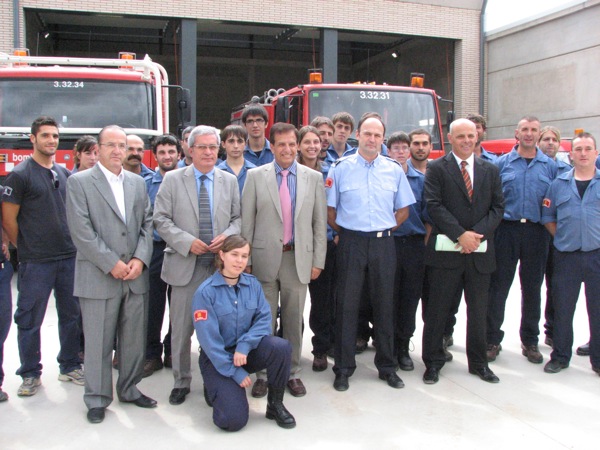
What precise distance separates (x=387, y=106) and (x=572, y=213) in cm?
464

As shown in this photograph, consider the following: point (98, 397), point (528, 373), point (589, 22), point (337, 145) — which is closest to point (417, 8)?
point (589, 22)

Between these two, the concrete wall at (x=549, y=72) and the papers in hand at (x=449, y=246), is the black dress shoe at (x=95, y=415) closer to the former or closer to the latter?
the papers in hand at (x=449, y=246)

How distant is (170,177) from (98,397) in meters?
1.59

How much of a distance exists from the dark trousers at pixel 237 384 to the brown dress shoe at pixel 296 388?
546 mm

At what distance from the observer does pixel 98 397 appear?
4203mm

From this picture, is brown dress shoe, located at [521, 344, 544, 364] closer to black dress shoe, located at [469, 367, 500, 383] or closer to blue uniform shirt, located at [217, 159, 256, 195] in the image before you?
black dress shoe, located at [469, 367, 500, 383]

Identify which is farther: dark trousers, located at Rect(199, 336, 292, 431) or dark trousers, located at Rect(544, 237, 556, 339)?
dark trousers, located at Rect(544, 237, 556, 339)

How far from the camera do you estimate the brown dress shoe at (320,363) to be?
5199mm

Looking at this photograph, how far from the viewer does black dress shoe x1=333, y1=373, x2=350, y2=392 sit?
15.6ft

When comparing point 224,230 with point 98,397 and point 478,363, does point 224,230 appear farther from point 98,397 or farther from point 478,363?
point 478,363

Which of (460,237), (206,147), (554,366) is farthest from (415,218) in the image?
(206,147)

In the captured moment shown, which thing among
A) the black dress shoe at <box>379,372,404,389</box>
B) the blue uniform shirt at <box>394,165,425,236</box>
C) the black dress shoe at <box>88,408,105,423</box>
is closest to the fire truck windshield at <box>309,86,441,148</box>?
the blue uniform shirt at <box>394,165,425,236</box>

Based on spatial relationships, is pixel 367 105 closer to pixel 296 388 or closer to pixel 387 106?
pixel 387 106

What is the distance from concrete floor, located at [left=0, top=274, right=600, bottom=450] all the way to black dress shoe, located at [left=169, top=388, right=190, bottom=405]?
5cm
